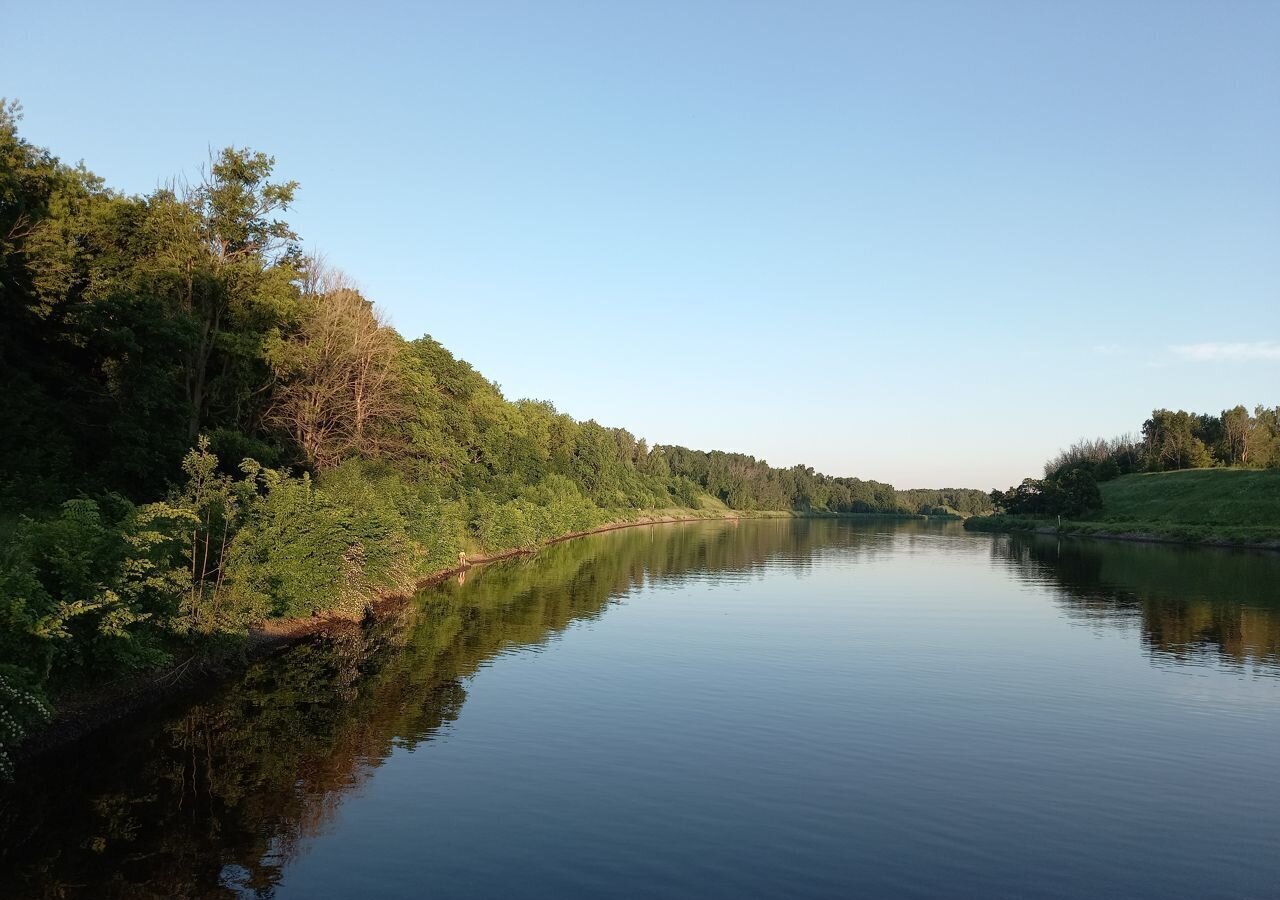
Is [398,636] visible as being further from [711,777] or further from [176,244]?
[176,244]

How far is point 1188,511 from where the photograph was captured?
132 meters

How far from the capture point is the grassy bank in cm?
11703

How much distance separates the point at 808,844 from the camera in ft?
54.5

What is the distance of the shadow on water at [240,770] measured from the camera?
1468 centimetres

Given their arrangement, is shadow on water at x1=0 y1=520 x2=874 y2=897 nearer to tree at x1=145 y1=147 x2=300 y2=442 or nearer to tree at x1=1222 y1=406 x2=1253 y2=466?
tree at x1=145 y1=147 x2=300 y2=442

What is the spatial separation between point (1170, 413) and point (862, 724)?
656 ft

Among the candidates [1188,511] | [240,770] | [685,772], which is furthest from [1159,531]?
[240,770]

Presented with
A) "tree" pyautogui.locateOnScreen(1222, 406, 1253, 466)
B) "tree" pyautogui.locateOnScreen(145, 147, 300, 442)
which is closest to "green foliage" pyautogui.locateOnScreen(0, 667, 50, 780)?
"tree" pyautogui.locateOnScreen(145, 147, 300, 442)

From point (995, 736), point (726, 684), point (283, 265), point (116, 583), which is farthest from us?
point (283, 265)

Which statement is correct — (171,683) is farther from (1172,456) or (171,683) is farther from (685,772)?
(1172,456)

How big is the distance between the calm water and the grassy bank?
91199 millimetres

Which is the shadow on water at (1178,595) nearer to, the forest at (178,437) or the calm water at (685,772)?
the calm water at (685,772)

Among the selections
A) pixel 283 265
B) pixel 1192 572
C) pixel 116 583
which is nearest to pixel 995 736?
pixel 116 583

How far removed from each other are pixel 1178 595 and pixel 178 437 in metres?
66.7
